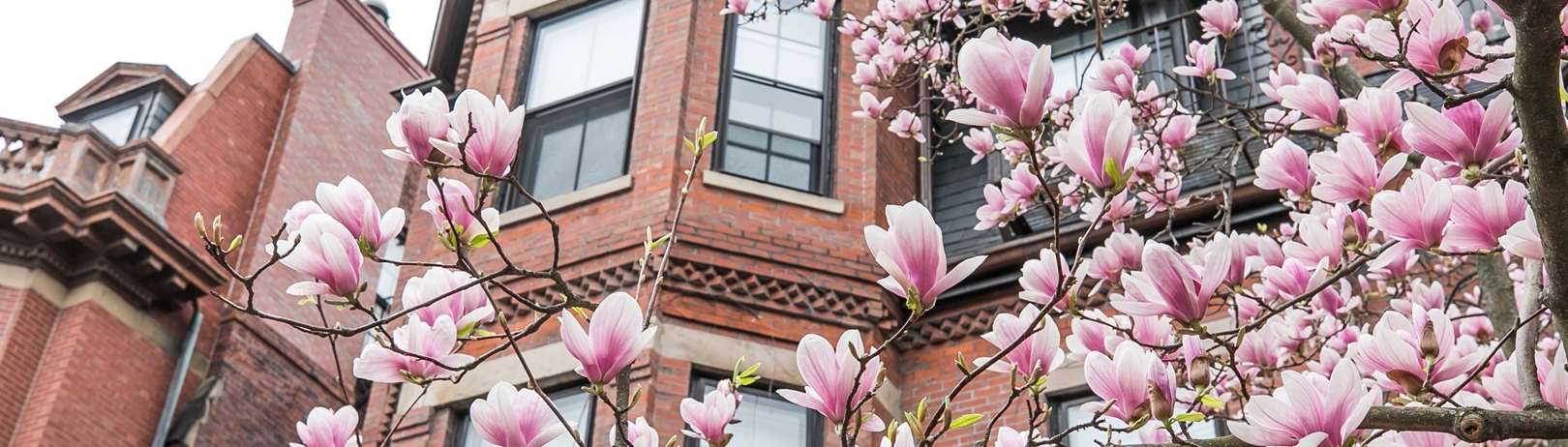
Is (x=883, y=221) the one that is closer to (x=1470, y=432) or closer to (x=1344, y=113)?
(x=1344, y=113)

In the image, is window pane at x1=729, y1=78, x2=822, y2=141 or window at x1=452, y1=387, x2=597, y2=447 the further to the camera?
window pane at x1=729, y1=78, x2=822, y2=141

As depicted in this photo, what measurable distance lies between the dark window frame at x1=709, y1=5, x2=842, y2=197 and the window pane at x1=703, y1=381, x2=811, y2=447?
1469 millimetres

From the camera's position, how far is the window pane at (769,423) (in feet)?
24.8

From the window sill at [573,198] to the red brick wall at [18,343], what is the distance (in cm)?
448

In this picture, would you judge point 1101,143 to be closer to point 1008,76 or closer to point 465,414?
point 1008,76

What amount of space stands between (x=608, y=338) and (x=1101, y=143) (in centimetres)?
93

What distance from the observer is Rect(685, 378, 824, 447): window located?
7.55 m

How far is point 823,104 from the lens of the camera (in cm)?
930

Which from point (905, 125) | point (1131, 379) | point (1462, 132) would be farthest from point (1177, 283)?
point (905, 125)

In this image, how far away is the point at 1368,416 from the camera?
7.34ft

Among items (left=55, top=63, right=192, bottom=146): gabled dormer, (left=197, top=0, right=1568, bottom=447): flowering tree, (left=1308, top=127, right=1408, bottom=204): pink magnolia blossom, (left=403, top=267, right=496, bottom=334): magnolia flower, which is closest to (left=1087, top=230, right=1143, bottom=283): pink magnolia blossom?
(left=197, top=0, right=1568, bottom=447): flowering tree

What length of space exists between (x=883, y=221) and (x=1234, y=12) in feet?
10.9

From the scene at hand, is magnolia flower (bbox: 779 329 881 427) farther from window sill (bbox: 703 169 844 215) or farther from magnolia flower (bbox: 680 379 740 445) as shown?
window sill (bbox: 703 169 844 215)

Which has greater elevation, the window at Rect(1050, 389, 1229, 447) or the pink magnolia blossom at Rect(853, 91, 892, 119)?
the pink magnolia blossom at Rect(853, 91, 892, 119)
